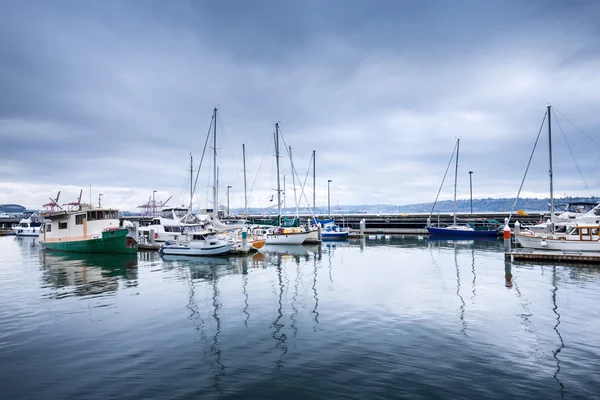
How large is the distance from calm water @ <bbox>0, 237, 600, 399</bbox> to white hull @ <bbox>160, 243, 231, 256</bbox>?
505 inches

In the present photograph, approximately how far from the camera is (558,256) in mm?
32906

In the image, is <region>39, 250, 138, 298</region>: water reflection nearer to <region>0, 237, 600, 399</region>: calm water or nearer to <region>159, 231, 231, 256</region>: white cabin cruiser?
<region>0, 237, 600, 399</region>: calm water

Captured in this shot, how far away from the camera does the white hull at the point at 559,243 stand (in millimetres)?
33906

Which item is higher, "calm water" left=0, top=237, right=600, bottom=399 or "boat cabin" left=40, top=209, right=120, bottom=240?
"boat cabin" left=40, top=209, right=120, bottom=240

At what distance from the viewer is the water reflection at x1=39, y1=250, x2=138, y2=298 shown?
24.2 m

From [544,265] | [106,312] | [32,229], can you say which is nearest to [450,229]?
[544,265]

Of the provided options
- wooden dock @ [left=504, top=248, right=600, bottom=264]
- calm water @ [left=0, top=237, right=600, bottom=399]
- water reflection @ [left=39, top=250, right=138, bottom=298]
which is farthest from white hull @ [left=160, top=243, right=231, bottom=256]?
wooden dock @ [left=504, top=248, right=600, bottom=264]

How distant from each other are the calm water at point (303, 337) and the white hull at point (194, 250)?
12.8 metres

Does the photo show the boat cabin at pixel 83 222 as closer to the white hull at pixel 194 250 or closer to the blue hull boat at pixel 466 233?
the white hull at pixel 194 250

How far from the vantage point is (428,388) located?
363 inches

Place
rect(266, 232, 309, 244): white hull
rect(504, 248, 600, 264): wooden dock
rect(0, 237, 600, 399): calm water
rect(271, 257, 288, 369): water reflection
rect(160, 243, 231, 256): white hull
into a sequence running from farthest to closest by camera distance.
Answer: rect(266, 232, 309, 244): white hull, rect(160, 243, 231, 256): white hull, rect(504, 248, 600, 264): wooden dock, rect(271, 257, 288, 369): water reflection, rect(0, 237, 600, 399): calm water

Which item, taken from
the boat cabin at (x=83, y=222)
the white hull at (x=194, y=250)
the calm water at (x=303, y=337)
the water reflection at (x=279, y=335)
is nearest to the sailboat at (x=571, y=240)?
the calm water at (x=303, y=337)

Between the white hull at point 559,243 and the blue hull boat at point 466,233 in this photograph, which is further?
the blue hull boat at point 466,233

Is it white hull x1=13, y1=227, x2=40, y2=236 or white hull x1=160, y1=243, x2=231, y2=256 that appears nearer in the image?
white hull x1=160, y1=243, x2=231, y2=256
